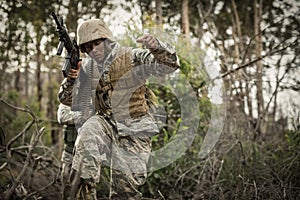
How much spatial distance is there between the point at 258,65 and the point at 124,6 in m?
2.47

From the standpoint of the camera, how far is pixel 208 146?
201 inches

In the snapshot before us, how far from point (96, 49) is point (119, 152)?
33.7 inches

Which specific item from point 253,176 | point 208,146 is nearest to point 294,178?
point 253,176

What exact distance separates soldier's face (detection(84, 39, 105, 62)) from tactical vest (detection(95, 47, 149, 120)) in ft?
0.44

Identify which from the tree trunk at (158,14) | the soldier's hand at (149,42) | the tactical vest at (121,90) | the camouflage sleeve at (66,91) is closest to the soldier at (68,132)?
the camouflage sleeve at (66,91)

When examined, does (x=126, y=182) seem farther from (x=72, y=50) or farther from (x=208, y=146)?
(x=208, y=146)

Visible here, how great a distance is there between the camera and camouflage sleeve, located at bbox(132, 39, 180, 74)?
10.0 feet

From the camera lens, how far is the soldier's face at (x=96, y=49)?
339cm

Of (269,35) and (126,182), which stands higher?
(269,35)

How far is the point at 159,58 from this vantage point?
10.2 feet

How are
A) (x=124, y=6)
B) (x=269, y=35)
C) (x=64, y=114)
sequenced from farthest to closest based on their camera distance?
(x=269, y=35)
(x=124, y=6)
(x=64, y=114)

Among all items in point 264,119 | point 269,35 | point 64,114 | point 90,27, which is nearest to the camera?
point 90,27

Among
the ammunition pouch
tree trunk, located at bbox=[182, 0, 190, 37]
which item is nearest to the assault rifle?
the ammunition pouch

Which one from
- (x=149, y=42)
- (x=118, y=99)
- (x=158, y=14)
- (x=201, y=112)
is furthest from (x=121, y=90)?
(x=158, y=14)
